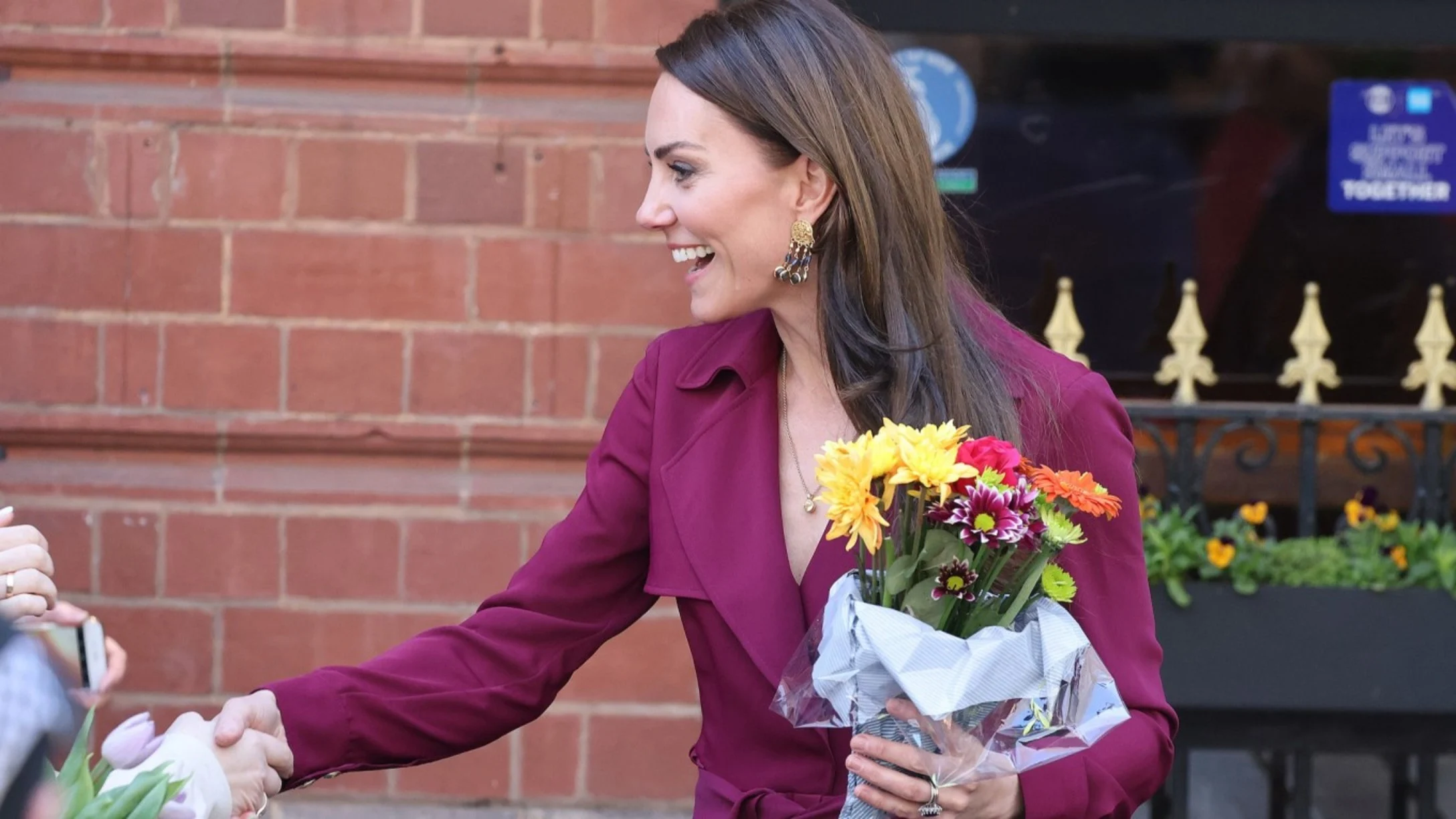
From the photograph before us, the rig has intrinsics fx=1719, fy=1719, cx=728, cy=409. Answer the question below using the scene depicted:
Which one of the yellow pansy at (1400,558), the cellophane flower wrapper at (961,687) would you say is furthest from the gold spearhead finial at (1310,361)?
the cellophane flower wrapper at (961,687)

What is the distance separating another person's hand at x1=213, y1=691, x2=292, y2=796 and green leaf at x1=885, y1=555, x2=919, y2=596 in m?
0.89

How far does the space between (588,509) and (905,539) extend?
812mm

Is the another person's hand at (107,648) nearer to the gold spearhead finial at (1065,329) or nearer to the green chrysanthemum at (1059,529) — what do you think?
the green chrysanthemum at (1059,529)

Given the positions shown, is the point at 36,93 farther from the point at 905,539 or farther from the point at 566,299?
the point at 905,539

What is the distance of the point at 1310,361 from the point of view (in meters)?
4.42

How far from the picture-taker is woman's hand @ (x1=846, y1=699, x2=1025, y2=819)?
6.19 ft

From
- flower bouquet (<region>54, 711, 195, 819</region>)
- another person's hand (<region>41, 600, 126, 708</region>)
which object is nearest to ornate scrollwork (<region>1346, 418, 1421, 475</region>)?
another person's hand (<region>41, 600, 126, 708</region>)

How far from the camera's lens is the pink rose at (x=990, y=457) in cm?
183

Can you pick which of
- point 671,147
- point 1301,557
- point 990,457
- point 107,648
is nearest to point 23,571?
point 107,648

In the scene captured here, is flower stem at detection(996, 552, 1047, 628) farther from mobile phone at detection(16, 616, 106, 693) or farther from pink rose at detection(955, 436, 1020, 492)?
mobile phone at detection(16, 616, 106, 693)

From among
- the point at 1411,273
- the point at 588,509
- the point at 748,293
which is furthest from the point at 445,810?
the point at 1411,273

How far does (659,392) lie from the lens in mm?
2574

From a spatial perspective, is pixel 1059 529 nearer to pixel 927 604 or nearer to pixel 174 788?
pixel 927 604

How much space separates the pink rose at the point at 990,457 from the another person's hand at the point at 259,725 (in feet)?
3.29
